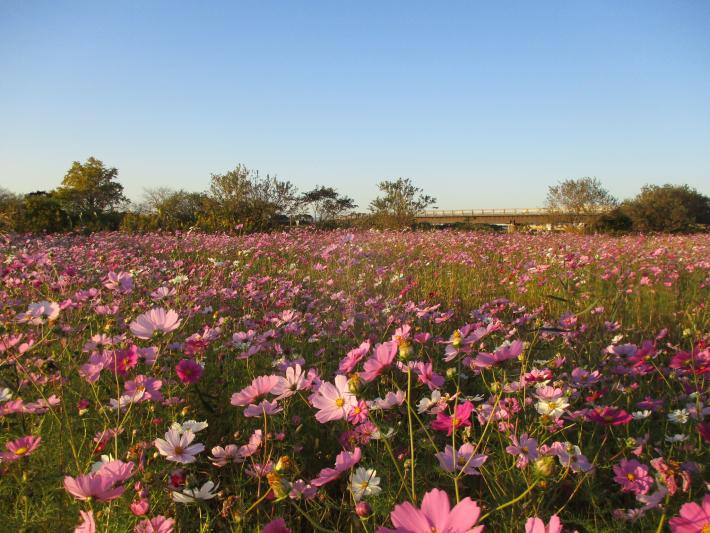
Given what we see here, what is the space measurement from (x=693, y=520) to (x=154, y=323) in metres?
A: 1.16

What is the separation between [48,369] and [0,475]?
0.38 m

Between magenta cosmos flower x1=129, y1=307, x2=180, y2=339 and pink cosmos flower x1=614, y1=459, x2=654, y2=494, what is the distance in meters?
1.09

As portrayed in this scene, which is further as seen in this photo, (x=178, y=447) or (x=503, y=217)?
(x=503, y=217)

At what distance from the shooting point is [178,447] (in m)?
0.98

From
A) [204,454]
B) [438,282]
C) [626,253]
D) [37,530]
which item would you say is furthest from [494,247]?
[37,530]

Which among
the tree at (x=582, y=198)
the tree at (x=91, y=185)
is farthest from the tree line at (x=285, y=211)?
the tree at (x=91, y=185)

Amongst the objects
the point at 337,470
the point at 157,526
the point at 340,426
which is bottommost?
the point at 340,426

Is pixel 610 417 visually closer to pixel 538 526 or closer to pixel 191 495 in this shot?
pixel 538 526

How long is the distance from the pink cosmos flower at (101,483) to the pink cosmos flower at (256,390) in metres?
0.32

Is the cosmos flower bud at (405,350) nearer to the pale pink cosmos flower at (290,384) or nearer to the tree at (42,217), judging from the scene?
the pale pink cosmos flower at (290,384)

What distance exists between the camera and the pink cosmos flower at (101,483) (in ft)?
2.30

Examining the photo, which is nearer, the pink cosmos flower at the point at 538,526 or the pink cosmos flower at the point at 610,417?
the pink cosmos flower at the point at 538,526

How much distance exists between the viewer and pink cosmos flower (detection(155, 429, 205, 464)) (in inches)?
37.0

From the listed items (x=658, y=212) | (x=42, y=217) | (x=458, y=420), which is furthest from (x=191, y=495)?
(x=658, y=212)
